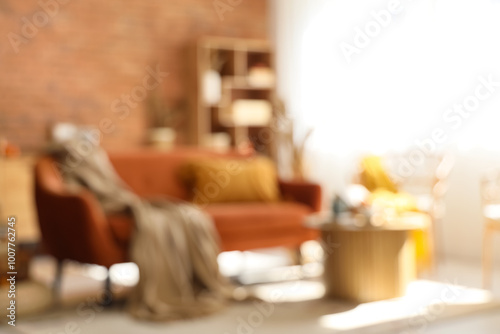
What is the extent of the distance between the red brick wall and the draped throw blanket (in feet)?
6.94

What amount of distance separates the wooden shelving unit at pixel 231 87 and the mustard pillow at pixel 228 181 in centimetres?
203

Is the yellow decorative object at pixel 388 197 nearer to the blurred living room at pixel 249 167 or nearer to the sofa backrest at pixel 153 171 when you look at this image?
the blurred living room at pixel 249 167

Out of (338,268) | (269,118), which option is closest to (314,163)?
(269,118)

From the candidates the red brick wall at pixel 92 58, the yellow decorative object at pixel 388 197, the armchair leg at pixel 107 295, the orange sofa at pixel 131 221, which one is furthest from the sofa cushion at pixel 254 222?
the red brick wall at pixel 92 58

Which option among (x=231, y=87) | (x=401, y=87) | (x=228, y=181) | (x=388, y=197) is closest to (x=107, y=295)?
(x=228, y=181)

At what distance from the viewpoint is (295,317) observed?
3.18 m

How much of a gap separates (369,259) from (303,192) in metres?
1.03

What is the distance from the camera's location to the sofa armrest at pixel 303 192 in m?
4.39

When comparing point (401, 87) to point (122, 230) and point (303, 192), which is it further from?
point (122, 230)

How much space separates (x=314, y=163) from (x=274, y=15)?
1823 mm

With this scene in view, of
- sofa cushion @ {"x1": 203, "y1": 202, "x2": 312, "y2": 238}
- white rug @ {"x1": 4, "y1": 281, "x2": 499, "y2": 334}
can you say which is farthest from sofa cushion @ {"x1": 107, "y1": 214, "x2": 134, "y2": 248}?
sofa cushion @ {"x1": 203, "y1": 202, "x2": 312, "y2": 238}

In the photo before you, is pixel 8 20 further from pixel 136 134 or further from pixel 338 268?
pixel 338 268

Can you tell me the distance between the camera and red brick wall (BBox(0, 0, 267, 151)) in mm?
5621

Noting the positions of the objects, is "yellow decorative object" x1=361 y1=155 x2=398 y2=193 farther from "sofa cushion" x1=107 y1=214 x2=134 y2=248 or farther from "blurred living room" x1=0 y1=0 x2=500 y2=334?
"sofa cushion" x1=107 y1=214 x2=134 y2=248
